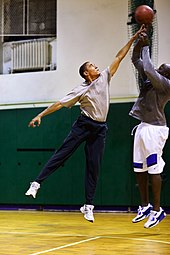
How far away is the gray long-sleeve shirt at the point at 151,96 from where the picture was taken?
604cm

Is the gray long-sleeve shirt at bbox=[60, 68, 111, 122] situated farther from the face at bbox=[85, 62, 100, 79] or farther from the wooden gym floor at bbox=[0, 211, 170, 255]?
the wooden gym floor at bbox=[0, 211, 170, 255]

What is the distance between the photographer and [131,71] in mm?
10125

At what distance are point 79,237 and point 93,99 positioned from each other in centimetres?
162

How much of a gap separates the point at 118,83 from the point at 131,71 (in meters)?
0.34

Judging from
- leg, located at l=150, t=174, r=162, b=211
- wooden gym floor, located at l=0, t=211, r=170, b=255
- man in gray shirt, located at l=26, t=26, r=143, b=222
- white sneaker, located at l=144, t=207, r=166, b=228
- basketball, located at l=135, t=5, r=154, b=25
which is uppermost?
basketball, located at l=135, t=5, r=154, b=25

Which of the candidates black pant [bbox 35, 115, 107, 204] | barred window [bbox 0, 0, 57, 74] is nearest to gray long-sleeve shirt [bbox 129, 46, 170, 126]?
black pant [bbox 35, 115, 107, 204]

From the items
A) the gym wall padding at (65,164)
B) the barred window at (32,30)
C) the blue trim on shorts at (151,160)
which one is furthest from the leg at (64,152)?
the barred window at (32,30)

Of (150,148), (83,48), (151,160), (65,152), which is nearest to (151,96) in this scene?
(150,148)

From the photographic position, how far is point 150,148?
6.11 meters

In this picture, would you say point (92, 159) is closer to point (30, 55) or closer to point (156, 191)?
point (156, 191)

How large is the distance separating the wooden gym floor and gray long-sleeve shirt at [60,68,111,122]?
1.44 metres

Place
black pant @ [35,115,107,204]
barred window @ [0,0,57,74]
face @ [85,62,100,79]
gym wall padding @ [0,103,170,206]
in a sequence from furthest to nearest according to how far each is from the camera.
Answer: barred window @ [0,0,57,74], gym wall padding @ [0,103,170,206], face @ [85,62,100,79], black pant @ [35,115,107,204]

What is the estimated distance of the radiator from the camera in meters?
11.1

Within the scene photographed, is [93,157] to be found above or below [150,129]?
below
